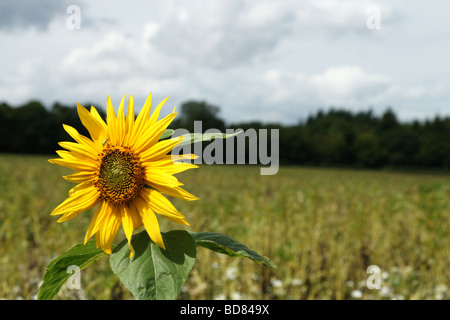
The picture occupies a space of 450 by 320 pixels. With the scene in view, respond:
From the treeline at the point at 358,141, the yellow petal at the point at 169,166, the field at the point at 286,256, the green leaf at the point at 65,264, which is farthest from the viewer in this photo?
the treeline at the point at 358,141

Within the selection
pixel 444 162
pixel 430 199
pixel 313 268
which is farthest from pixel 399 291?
pixel 444 162

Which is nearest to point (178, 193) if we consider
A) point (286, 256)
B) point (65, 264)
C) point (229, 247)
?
point (229, 247)

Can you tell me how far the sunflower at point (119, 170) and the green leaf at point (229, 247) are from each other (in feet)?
0.41

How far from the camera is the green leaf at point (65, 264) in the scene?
2.67ft

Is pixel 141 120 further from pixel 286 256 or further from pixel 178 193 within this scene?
pixel 286 256

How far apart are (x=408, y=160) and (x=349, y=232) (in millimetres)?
48441

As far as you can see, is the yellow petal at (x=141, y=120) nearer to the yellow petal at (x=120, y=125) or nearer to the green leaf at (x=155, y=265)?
the yellow petal at (x=120, y=125)

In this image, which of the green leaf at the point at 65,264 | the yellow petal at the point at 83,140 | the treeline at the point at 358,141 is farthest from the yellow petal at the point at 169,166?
the treeline at the point at 358,141

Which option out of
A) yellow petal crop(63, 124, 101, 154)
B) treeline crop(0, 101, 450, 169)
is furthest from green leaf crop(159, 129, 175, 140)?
treeline crop(0, 101, 450, 169)

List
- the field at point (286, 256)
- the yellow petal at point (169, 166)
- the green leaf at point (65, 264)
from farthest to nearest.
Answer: the field at point (286, 256), the green leaf at point (65, 264), the yellow petal at point (169, 166)

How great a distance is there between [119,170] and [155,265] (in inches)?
7.6

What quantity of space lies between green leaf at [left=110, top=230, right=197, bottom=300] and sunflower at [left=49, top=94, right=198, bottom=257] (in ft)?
0.12

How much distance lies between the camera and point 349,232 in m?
4.95

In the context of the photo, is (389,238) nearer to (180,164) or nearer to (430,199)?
(430,199)
